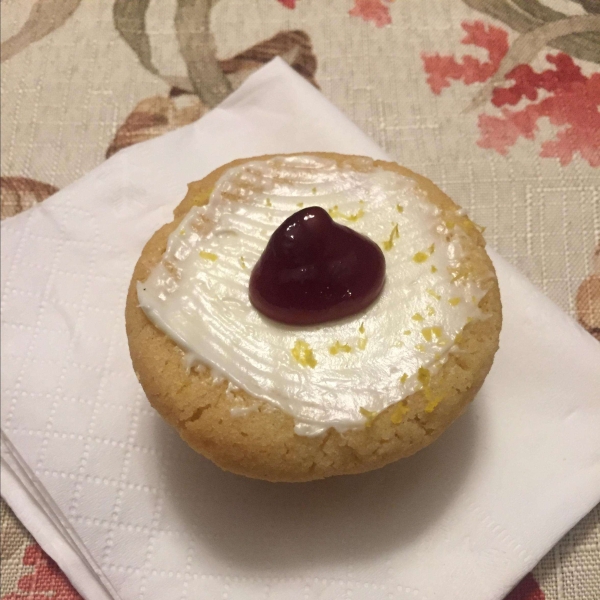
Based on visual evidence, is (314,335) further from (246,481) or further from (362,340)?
(246,481)

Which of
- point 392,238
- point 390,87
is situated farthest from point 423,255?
point 390,87

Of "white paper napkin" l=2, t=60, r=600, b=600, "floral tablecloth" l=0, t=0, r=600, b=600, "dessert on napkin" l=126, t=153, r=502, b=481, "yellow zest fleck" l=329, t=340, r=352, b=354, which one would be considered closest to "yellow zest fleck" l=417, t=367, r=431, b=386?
"dessert on napkin" l=126, t=153, r=502, b=481

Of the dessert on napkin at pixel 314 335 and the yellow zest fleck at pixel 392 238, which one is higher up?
the yellow zest fleck at pixel 392 238

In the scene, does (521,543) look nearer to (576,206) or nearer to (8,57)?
(576,206)

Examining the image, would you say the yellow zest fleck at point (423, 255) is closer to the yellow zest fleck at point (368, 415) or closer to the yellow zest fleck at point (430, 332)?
the yellow zest fleck at point (430, 332)

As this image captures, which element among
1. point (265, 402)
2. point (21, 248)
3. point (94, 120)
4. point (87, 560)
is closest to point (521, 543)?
point (265, 402)

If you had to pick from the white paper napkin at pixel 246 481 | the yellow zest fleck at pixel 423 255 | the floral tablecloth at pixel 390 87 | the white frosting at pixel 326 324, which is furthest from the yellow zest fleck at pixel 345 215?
the floral tablecloth at pixel 390 87

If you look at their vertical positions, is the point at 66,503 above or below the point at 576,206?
below

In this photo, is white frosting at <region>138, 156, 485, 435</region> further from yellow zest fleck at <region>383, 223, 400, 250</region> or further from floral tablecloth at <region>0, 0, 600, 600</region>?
floral tablecloth at <region>0, 0, 600, 600</region>
